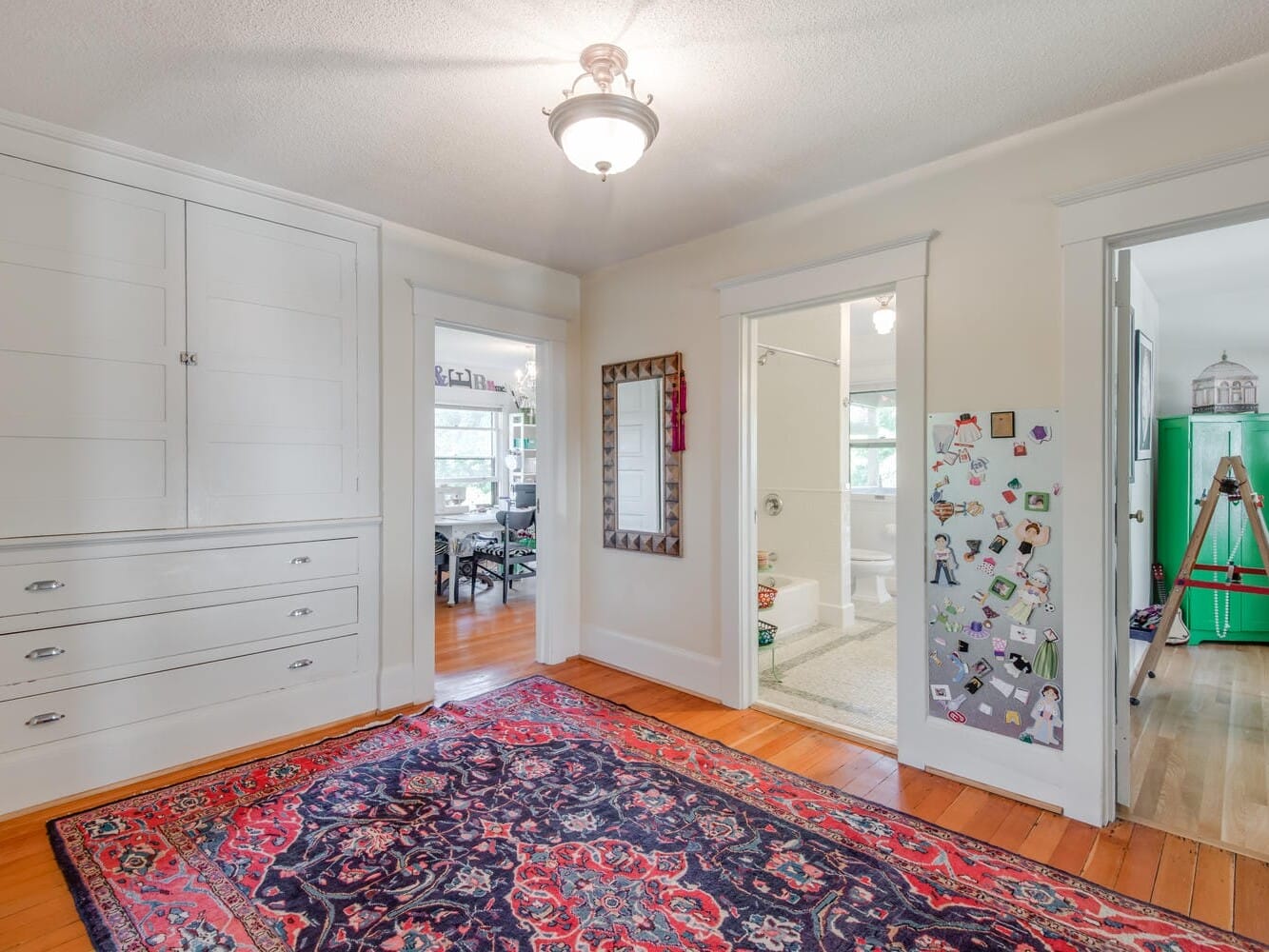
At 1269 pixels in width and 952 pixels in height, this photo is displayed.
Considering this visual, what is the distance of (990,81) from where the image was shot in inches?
81.7

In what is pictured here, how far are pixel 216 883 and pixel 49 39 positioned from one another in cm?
254

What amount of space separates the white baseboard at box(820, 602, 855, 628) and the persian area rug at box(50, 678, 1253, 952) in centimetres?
235

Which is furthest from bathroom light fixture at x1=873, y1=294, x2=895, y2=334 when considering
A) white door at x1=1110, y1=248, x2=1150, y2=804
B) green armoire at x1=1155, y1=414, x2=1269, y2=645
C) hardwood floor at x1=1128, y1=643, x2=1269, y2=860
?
hardwood floor at x1=1128, y1=643, x2=1269, y2=860

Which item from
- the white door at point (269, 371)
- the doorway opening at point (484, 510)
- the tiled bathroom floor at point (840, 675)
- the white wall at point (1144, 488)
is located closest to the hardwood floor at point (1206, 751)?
the white wall at point (1144, 488)

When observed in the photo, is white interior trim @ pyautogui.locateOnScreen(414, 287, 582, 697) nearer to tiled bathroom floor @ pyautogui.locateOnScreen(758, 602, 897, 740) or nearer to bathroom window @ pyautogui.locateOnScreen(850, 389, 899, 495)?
tiled bathroom floor @ pyautogui.locateOnScreen(758, 602, 897, 740)

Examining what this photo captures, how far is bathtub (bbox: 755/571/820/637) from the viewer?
4496mm

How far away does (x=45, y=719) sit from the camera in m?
2.38

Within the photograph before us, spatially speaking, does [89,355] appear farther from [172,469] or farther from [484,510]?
[484,510]

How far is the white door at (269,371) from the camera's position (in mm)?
2740

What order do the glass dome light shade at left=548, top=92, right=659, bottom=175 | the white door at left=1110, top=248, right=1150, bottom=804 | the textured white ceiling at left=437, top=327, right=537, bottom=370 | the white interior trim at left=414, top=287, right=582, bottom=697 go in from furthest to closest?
1. the textured white ceiling at left=437, top=327, right=537, bottom=370
2. the white interior trim at left=414, top=287, right=582, bottom=697
3. the white door at left=1110, top=248, right=1150, bottom=804
4. the glass dome light shade at left=548, top=92, right=659, bottom=175

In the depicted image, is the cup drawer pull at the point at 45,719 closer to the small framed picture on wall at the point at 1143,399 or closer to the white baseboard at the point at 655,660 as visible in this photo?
the white baseboard at the point at 655,660

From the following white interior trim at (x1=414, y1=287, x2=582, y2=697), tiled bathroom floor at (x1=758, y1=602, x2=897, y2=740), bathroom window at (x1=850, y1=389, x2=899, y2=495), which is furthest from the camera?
bathroom window at (x1=850, y1=389, x2=899, y2=495)

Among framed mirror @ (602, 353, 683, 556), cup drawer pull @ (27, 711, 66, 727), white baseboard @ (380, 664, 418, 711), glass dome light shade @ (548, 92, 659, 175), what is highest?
glass dome light shade @ (548, 92, 659, 175)

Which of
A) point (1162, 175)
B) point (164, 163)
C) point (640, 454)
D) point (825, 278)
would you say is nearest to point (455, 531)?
point (640, 454)
